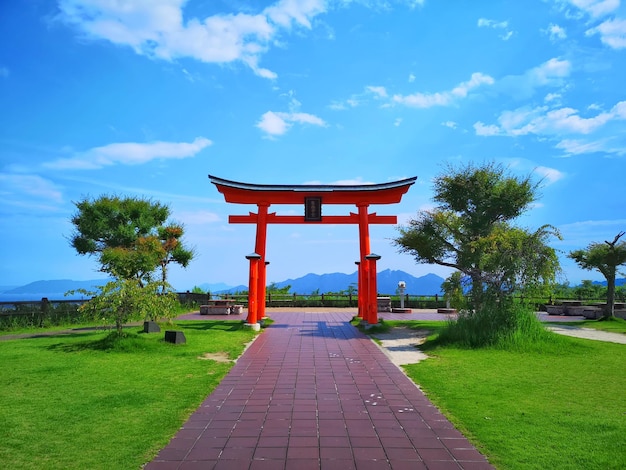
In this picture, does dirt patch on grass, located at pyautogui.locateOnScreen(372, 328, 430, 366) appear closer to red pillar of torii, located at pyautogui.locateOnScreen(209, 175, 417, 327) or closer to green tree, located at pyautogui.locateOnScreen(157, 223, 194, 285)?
red pillar of torii, located at pyautogui.locateOnScreen(209, 175, 417, 327)

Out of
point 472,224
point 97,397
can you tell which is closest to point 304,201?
point 472,224

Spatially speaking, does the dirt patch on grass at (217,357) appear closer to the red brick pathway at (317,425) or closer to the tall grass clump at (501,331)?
the red brick pathway at (317,425)

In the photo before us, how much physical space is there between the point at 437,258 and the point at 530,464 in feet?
35.0

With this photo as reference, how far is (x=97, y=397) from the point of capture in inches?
239

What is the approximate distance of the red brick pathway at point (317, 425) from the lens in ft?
13.1

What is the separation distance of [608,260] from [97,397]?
20.1 metres

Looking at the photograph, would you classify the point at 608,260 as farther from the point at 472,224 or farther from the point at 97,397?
the point at 97,397

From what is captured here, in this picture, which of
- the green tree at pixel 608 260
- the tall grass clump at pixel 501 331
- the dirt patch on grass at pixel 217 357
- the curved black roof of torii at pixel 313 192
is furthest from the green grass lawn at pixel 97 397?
the green tree at pixel 608 260

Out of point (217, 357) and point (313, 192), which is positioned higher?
point (313, 192)

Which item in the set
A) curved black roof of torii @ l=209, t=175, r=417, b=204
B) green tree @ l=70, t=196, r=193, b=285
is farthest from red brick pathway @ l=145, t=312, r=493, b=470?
green tree @ l=70, t=196, r=193, b=285

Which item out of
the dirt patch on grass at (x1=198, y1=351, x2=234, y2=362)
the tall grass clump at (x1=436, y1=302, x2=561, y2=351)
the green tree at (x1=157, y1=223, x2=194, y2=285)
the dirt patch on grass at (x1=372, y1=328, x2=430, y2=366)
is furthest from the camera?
the green tree at (x1=157, y1=223, x2=194, y2=285)

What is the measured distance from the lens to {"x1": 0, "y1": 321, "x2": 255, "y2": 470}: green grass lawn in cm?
419

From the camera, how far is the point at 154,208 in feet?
70.7

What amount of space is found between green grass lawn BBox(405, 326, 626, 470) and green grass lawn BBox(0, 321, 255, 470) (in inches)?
138
